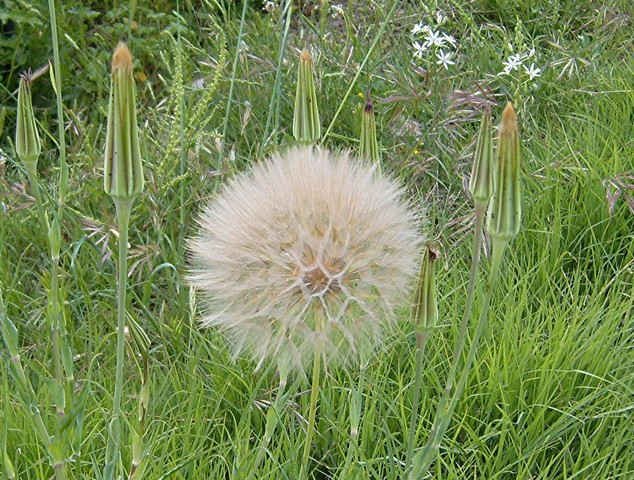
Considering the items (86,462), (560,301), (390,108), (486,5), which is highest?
(486,5)

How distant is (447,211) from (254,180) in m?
1.56

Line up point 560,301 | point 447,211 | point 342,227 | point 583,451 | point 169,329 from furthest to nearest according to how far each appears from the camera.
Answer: point 447,211 → point 560,301 → point 169,329 → point 583,451 → point 342,227

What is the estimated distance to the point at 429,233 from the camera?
7.91 ft

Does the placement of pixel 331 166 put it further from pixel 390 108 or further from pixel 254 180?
pixel 390 108

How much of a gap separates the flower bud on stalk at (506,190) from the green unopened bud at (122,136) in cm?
38

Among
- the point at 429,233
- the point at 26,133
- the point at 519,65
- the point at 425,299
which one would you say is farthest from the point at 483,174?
the point at 519,65

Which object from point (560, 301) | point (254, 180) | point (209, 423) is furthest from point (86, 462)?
point (560, 301)

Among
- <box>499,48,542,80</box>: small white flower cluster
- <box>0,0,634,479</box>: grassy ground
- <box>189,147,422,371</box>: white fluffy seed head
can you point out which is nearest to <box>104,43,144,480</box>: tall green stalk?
<box>189,147,422,371</box>: white fluffy seed head

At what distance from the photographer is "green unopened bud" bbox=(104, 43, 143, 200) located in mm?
905

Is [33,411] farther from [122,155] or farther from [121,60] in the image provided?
[121,60]

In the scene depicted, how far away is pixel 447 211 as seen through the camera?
267 cm

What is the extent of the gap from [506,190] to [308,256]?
0.83 feet

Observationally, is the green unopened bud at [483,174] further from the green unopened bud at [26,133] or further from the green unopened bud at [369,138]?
the green unopened bud at [26,133]

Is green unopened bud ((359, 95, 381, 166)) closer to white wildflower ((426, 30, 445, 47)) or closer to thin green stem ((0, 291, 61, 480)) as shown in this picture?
thin green stem ((0, 291, 61, 480))
